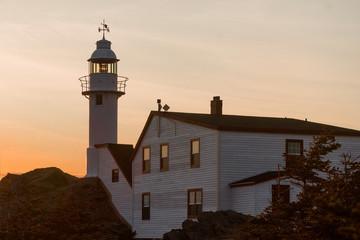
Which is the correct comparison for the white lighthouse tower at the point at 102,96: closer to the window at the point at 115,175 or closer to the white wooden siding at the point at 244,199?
the window at the point at 115,175

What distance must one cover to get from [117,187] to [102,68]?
41.2 ft

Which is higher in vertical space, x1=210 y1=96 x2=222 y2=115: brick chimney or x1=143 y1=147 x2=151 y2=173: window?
x1=210 y1=96 x2=222 y2=115: brick chimney

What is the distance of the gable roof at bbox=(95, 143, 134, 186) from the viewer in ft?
167

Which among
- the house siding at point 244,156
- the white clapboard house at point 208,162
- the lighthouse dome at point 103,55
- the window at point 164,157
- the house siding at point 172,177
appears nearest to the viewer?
the white clapboard house at point 208,162

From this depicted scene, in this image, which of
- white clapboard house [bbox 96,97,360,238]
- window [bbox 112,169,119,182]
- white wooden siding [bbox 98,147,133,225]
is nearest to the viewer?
white clapboard house [bbox 96,97,360,238]

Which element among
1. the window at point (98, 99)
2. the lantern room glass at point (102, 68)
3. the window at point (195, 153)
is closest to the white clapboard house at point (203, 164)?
the window at point (195, 153)

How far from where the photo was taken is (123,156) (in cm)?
5297

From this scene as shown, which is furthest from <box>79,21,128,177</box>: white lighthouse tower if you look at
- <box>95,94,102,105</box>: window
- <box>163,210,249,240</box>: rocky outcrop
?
<box>163,210,249,240</box>: rocky outcrop

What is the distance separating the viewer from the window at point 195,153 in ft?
134

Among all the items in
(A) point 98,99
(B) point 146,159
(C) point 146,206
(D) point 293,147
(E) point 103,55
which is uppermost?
(E) point 103,55

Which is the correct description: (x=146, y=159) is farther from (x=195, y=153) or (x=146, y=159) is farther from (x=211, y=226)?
(x=211, y=226)

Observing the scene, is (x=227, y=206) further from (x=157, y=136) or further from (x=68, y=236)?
(x=68, y=236)

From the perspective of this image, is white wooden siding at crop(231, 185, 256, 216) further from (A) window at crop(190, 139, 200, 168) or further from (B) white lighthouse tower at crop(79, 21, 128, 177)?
(B) white lighthouse tower at crop(79, 21, 128, 177)

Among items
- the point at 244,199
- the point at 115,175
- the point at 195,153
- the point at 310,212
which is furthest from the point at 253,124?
the point at 310,212
